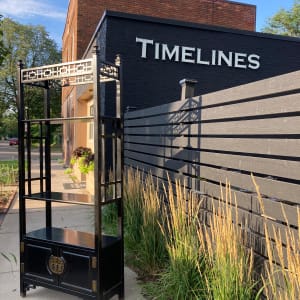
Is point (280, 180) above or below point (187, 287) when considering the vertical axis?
above

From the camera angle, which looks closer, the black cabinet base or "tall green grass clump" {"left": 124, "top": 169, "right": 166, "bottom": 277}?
the black cabinet base

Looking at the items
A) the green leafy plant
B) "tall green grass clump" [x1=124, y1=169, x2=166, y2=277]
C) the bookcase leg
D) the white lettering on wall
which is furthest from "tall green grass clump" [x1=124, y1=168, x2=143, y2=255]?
the green leafy plant

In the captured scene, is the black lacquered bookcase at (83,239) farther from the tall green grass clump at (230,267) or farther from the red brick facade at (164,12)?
the red brick facade at (164,12)

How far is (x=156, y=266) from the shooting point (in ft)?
13.1

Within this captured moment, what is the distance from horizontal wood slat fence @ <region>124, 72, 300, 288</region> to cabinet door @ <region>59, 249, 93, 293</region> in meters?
1.32

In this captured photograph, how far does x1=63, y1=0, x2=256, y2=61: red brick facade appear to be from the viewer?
1254 cm

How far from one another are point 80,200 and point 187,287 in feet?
4.18

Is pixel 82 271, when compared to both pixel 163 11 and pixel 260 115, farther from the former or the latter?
pixel 163 11

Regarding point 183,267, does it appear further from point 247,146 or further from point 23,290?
point 23,290

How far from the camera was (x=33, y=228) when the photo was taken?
5926 millimetres

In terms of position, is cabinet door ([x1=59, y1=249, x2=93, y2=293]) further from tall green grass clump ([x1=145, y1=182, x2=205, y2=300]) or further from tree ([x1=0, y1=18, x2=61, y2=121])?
tree ([x1=0, y1=18, x2=61, y2=121])

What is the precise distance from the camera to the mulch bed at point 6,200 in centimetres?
709

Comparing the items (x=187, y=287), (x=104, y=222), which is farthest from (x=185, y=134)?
(x=104, y=222)

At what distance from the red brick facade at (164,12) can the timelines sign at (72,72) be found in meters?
9.74
